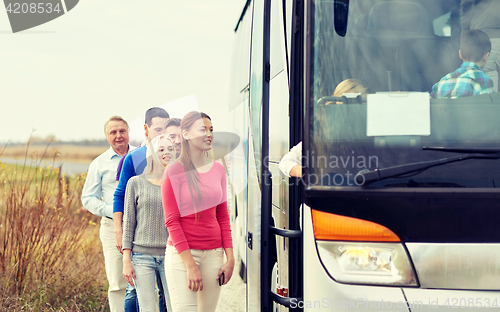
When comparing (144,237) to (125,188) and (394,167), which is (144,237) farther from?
(394,167)

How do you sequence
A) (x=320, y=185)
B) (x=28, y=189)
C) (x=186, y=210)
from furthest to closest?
(x=28, y=189), (x=186, y=210), (x=320, y=185)

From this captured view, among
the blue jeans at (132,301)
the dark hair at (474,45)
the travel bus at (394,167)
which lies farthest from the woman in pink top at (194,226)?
the dark hair at (474,45)

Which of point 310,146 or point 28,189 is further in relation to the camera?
point 28,189

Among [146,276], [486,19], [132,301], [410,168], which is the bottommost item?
[132,301]

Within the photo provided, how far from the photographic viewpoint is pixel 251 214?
3.05 meters

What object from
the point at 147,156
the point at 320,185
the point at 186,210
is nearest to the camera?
the point at 320,185

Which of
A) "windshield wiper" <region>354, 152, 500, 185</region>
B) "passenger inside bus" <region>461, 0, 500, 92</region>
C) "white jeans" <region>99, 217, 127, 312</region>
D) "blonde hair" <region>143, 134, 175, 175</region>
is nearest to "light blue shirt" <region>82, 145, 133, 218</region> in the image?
"white jeans" <region>99, 217, 127, 312</region>

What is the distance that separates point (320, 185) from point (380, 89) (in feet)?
1.77

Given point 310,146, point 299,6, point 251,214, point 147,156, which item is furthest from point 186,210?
point 299,6

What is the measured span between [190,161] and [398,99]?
57.5 inches

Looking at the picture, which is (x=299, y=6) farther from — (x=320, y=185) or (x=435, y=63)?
(x=320, y=185)

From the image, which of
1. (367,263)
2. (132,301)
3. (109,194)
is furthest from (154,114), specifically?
(367,263)

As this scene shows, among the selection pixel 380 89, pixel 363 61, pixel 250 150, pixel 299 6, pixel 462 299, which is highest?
pixel 299 6

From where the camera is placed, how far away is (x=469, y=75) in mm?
2205
